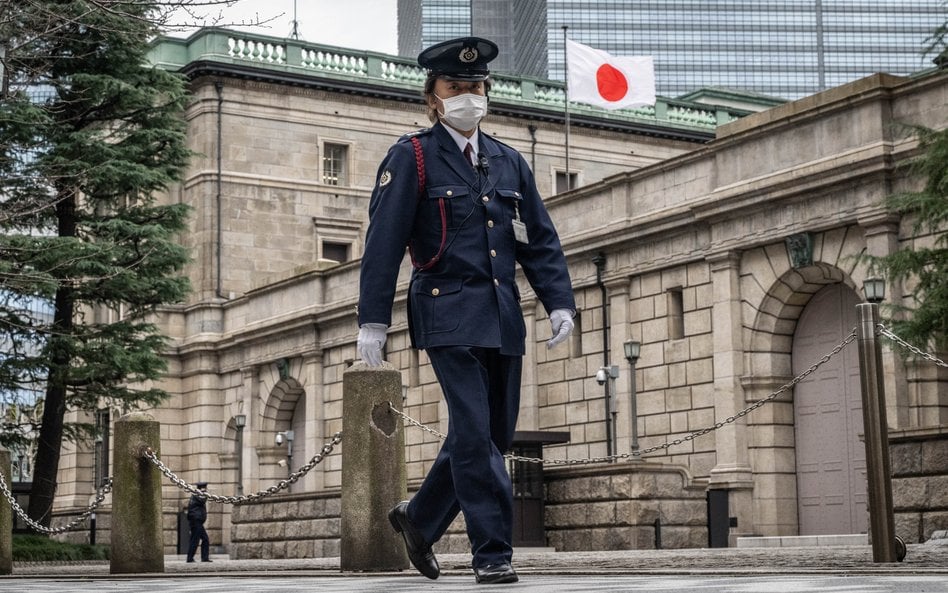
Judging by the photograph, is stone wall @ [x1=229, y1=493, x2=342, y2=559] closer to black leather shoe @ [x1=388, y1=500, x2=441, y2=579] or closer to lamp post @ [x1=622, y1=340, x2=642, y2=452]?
lamp post @ [x1=622, y1=340, x2=642, y2=452]

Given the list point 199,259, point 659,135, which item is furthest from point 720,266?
point 659,135

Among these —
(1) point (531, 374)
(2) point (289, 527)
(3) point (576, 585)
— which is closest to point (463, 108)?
(3) point (576, 585)

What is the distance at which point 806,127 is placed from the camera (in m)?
27.3

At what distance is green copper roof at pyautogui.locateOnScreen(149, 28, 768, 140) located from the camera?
46781 mm

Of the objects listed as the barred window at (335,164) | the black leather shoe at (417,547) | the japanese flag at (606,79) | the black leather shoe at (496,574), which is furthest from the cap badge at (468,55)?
the barred window at (335,164)

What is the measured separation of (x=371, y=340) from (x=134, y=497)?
6257 mm

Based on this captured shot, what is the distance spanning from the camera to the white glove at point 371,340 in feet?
27.6

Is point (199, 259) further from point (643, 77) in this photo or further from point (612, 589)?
point (612, 589)

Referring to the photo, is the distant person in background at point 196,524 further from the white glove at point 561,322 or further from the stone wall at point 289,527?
the white glove at point 561,322

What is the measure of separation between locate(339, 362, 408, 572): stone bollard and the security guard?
92.7 inches

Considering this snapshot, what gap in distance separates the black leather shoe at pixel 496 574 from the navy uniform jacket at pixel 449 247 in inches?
43.8

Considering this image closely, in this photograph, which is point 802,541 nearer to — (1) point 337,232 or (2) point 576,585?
(2) point 576,585

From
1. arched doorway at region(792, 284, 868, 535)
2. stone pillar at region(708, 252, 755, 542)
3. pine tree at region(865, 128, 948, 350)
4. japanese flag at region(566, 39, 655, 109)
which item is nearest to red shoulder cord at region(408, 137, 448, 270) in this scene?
pine tree at region(865, 128, 948, 350)

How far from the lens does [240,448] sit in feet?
140
